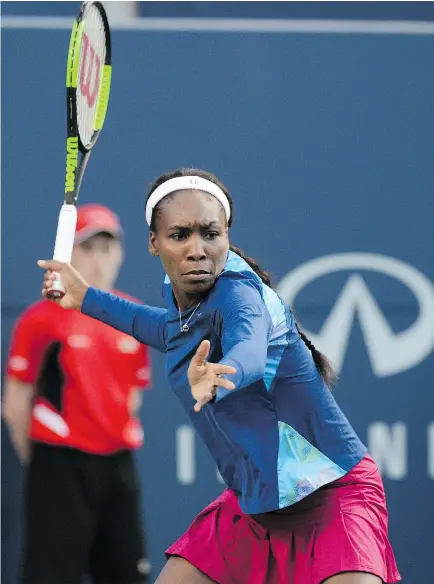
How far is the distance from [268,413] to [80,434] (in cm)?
212

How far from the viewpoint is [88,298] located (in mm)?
3863

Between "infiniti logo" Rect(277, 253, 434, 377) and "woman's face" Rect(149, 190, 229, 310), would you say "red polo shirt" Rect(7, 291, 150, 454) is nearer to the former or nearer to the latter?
"infiniti logo" Rect(277, 253, 434, 377)

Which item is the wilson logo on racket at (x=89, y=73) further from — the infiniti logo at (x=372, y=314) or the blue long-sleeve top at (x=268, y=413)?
the infiniti logo at (x=372, y=314)

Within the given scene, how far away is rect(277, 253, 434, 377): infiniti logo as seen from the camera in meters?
5.60

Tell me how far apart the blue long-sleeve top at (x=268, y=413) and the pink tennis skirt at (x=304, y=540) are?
9cm

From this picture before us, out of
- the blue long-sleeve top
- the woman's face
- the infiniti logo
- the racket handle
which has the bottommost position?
the blue long-sleeve top

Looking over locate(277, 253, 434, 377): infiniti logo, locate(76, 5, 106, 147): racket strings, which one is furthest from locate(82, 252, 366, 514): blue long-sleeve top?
locate(277, 253, 434, 377): infiniti logo

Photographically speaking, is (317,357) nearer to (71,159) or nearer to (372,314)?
(71,159)

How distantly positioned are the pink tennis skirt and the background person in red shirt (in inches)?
67.5

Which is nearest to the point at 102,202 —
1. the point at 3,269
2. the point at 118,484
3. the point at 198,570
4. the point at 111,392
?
the point at 3,269

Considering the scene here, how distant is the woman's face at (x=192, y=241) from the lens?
3221 mm

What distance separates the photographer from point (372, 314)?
221 inches

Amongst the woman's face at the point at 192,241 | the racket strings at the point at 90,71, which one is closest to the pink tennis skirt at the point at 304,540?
the woman's face at the point at 192,241

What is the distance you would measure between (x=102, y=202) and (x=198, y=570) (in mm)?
2426
